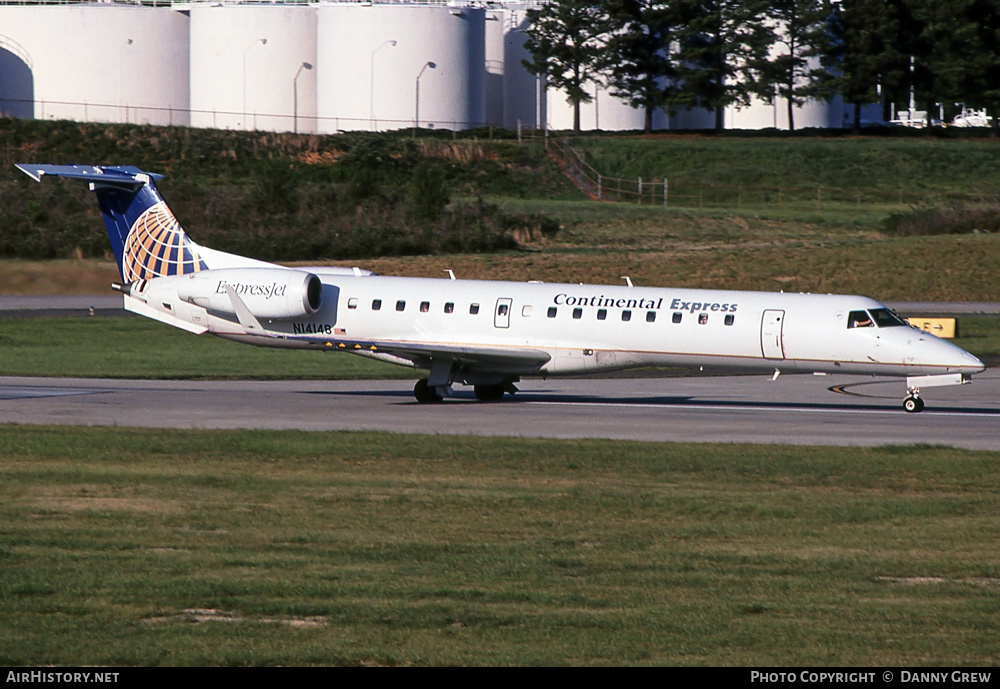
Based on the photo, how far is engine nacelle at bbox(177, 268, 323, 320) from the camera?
1148 inches

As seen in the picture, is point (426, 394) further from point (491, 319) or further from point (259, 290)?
point (259, 290)

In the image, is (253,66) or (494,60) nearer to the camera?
(253,66)

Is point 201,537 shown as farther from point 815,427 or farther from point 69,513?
point 815,427

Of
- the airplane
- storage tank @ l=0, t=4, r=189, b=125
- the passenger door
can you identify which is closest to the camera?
the airplane

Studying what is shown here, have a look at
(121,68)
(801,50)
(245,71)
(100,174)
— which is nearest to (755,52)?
(801,50)

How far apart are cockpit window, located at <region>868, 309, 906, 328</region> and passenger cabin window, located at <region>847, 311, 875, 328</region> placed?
124 millimetres

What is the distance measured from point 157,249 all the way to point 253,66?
69063 millimetres

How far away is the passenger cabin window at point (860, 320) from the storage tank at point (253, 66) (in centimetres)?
7616

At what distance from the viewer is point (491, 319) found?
28844 millimetres

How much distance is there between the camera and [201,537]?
14.0 m

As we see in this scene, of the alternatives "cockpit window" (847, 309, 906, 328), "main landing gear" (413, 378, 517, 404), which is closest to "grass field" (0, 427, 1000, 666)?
"cockpit window" (847, 309, 906, 328)

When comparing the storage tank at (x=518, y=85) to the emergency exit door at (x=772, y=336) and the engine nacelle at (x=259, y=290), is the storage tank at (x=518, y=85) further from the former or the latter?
the emergency exit door at (x=772, y=336)

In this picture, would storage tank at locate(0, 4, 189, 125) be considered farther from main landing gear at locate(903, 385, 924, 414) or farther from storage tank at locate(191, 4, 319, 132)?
main landing gear at locate(903, 385, 924, 414)

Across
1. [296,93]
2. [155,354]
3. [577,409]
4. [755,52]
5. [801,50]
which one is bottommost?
[577,409]
